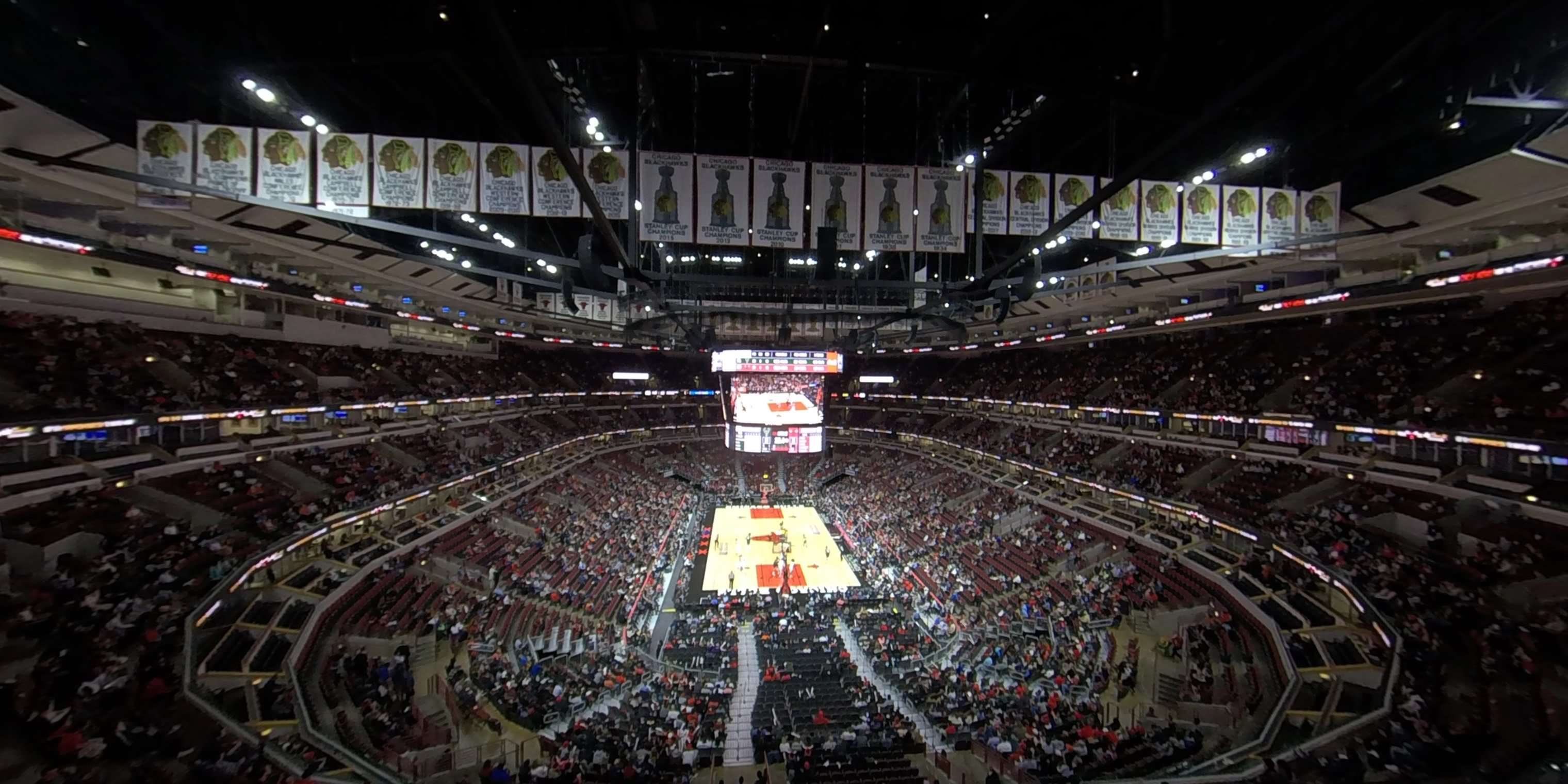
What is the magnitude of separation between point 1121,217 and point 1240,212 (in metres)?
1.94

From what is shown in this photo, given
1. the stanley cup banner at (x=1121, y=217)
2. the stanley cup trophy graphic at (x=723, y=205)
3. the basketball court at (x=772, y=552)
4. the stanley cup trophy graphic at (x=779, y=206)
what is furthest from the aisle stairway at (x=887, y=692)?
the stanley cup trophy graphic at (x=723, y=205)

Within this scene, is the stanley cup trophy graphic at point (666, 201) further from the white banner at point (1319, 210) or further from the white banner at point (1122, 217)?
the white banner at point (1319, 210)

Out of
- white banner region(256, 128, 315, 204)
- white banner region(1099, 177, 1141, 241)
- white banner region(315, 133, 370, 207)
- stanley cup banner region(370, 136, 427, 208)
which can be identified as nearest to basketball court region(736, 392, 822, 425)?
white banner region(1099, 177, 1141, 241)

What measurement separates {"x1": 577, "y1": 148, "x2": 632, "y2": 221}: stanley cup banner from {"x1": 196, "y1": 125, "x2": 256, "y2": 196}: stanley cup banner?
406cm

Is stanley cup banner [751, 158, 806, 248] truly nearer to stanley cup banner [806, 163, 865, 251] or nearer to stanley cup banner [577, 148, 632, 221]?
stanley cup banner [806, 163, 865, 251]

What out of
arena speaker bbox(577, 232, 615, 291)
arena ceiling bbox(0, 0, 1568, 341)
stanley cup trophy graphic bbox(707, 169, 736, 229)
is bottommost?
arena speaker bbox(577, 232, 615, 291)

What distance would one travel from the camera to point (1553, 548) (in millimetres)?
10422

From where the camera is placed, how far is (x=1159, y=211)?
8711 mm

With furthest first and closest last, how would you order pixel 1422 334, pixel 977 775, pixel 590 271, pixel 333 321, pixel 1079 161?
1. pixel 333 321
2. pixel 1422 334
3. pixel 1079 161
4. pixel 977 775
5. pixel 590 271

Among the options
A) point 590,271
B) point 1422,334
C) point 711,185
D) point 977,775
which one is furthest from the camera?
point 1422,334

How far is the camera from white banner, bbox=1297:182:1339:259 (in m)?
9.08

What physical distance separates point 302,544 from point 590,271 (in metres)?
13.4

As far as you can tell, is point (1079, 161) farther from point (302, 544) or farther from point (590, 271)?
point (302, 544)

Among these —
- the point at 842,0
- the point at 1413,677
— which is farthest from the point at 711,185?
the point at 1413,677
